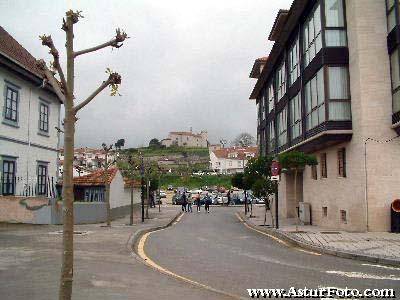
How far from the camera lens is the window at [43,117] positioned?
24.0 m

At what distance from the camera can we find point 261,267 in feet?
33.1

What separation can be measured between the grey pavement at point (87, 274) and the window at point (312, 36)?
12163 mm

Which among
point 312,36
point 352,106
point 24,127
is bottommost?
point 24,127

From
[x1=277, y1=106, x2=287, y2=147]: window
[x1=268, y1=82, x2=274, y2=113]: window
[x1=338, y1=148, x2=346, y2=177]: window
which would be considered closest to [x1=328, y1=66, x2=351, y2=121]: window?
[x1=338, y1=148, x2=346, y2=177]: window

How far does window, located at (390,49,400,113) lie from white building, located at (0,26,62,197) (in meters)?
13.9

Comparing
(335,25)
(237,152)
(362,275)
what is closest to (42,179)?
(335,25)

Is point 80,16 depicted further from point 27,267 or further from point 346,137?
point 346,137

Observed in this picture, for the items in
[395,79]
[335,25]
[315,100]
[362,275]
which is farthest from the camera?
[315,100]

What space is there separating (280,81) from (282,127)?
3.09m

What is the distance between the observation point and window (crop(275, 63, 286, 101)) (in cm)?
2812

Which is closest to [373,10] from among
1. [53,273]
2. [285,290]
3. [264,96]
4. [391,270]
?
[391,270]

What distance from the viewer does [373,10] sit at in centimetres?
1775

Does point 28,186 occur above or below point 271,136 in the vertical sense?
below

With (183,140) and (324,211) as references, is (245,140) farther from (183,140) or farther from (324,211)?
(324,211)
